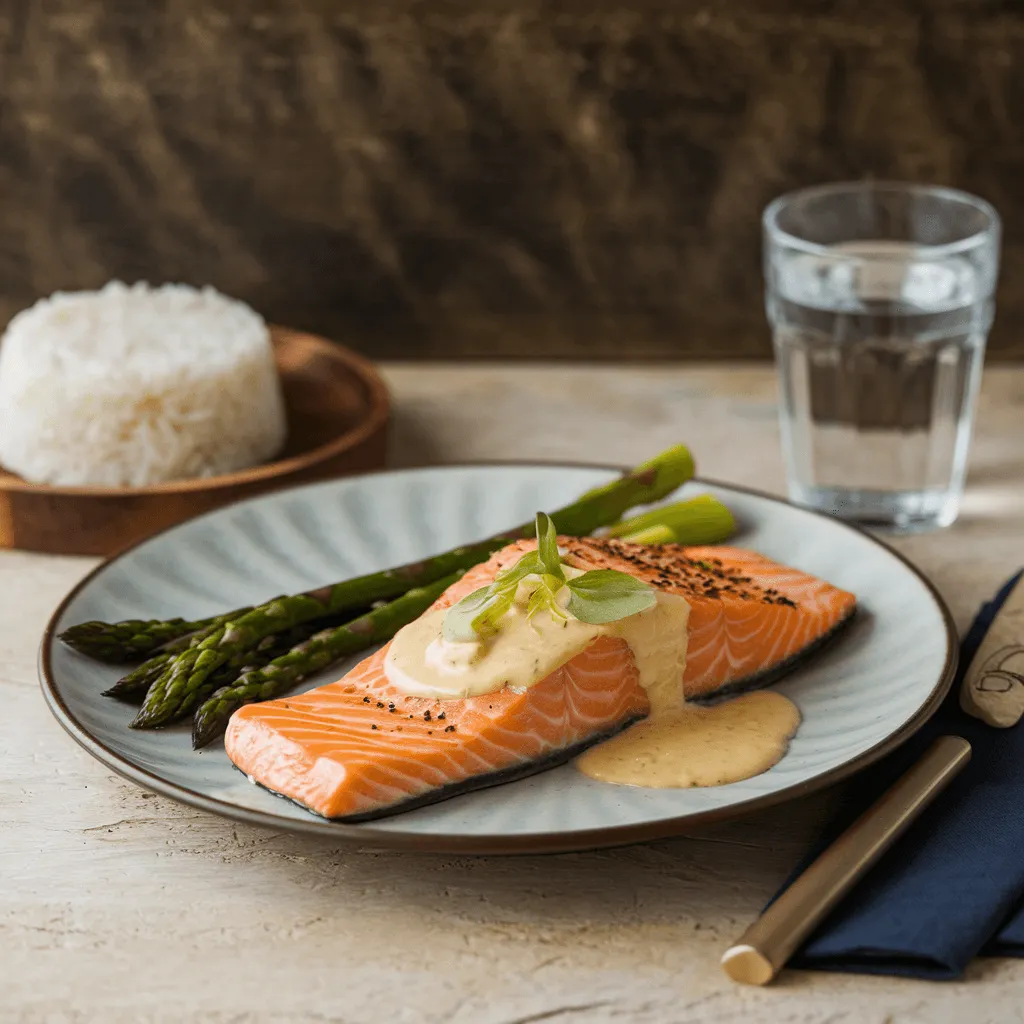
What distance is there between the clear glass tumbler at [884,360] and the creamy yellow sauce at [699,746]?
25.9 inches

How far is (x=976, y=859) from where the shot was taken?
4.20ft

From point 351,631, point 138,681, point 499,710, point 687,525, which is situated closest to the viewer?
point 499,710

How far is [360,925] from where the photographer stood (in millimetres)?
1266

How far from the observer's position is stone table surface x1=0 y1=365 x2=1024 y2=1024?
3.85 feet

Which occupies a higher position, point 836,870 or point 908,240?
point 908,240

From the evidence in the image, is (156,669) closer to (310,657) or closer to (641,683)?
(310,657)

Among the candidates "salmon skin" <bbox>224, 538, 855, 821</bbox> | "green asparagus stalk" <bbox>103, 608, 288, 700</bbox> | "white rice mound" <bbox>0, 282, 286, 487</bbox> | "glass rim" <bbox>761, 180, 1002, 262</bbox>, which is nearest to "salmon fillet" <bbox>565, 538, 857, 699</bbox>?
"salmon skin" <bbox>224, 538, 855, 821</bbox>

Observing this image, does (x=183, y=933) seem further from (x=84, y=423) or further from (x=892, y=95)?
(x=892, y=95)

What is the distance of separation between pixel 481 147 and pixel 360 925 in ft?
5.56

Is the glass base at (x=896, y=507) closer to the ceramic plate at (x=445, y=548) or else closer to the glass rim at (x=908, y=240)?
the ceramic plate at (x=445, y=548)

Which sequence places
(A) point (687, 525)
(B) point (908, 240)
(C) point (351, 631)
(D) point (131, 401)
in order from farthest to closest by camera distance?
(B) point (908, 240) < (D) point (131, 401) < (A) point (687, 525) < (C) point (351, 631)

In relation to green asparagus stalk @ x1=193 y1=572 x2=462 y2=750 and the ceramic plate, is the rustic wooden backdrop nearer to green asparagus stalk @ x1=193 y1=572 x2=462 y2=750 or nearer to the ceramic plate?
the ceramic plate

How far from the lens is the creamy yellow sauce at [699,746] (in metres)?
1.36

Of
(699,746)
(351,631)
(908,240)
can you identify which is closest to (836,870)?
(699,746)
